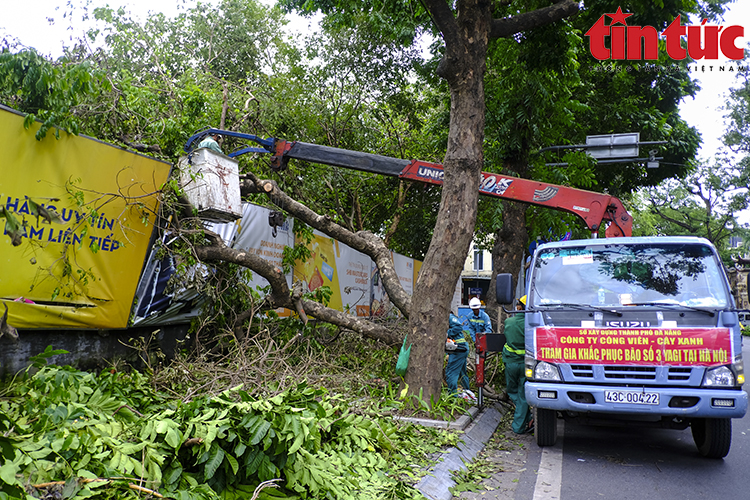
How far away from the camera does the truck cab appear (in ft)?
17.3

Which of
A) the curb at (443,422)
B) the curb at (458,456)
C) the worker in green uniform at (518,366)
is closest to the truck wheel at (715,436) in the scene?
the worker in green uniform at (518,366)

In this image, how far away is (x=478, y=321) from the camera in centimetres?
1072

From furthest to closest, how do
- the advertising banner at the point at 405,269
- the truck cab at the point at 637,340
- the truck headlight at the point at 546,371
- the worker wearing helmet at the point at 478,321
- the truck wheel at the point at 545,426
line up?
the advertising banner at the point at 405,269, the worker wearing helmet at the point at 478,321, the truck wheel at the point at 545,426, the truck headlight at the point at 546,371, the truck cab at the point at 637,340

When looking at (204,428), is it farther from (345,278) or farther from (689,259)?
(345,278)

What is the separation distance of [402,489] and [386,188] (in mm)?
14417

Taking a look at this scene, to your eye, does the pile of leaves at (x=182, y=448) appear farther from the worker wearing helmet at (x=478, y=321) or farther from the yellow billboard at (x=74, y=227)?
the worker wearing helmet at (x=478, y=321)

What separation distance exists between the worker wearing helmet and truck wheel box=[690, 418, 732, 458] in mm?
5065

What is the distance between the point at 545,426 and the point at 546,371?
0.73m

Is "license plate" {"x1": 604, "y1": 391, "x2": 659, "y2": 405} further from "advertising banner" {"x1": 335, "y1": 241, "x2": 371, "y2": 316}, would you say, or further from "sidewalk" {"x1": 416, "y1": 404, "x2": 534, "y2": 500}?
"advertising banner" {"x1": 335, "y1": 241, "x2": 371, "y2": 316}

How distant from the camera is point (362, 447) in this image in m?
4.50

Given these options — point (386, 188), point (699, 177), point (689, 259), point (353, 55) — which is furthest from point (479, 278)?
point (689, 259)

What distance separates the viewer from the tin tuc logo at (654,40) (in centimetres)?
1019

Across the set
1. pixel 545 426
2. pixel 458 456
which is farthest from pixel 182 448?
pixel 545 426

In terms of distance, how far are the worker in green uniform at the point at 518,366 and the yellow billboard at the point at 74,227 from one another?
4808 millimetres
